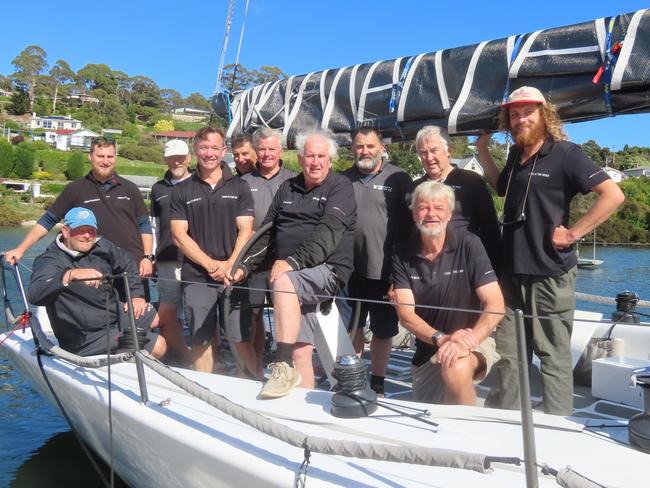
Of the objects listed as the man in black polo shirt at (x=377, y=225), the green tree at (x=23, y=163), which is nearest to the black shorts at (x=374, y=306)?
the man in black polo shirt at (x=377, y=225)

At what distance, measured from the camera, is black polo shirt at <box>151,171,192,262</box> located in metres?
4.91

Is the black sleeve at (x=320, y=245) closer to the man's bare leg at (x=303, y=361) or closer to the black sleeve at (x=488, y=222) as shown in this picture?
the man's bare leg at (x=303, y=361)

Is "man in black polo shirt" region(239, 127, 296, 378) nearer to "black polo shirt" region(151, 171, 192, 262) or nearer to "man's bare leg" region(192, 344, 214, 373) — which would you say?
"man's bare leg" region(192, 344, 214, 373)

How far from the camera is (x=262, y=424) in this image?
2539 millimetres

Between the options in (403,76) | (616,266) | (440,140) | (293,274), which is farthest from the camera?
(616,266)

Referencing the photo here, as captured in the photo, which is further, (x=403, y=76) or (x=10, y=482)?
(x=10, y=482)

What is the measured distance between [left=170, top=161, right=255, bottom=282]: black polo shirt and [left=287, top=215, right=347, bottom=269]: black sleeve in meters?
0.88

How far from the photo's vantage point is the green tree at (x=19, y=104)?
331 ft

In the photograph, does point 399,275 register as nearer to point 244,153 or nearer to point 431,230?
point 431,230

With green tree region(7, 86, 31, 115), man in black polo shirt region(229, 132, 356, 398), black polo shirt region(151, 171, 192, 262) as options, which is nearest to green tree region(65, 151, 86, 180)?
green tree region(7, 86, 31, 115)

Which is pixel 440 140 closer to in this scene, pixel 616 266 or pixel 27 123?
pixel 616 266

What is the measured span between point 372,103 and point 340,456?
2640 mm

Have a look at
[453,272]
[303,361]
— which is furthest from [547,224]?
[303,361]

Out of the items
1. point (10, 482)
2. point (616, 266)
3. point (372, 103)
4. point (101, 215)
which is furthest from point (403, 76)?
point (616, 266)
